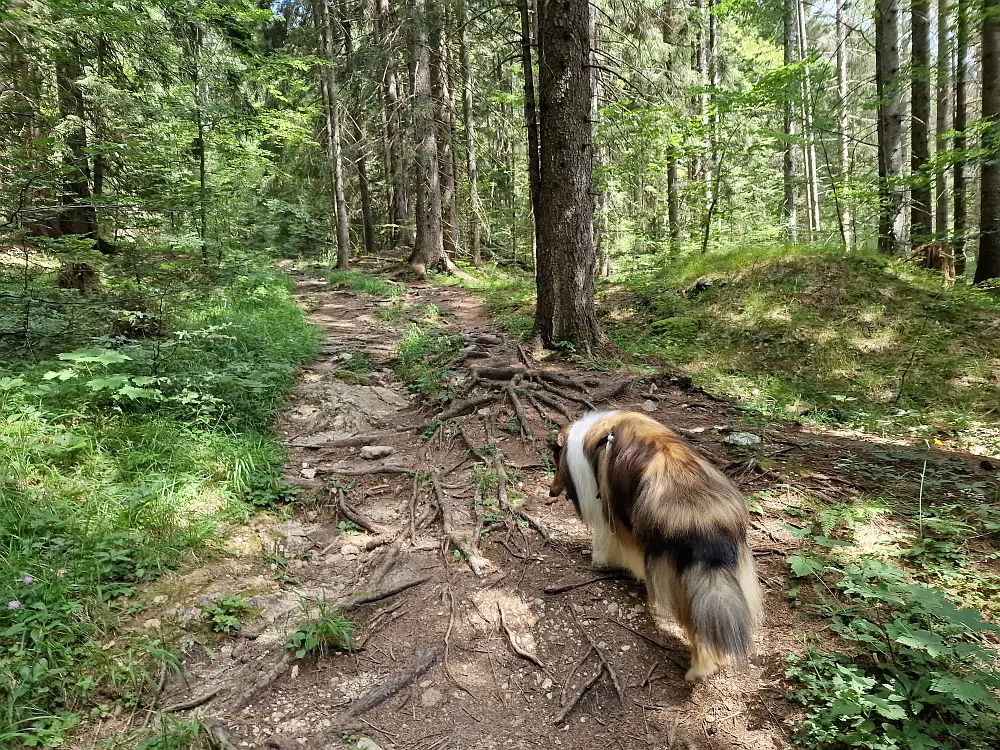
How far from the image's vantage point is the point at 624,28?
1378cm

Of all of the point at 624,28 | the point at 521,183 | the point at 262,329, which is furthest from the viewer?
the point at 521,183

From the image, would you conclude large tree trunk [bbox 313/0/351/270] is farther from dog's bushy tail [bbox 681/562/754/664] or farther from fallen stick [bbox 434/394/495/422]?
dog's bushy tail [bbox 681/562/754/664]

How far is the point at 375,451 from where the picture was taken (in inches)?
197

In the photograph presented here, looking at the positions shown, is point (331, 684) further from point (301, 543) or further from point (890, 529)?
point (890, 529)

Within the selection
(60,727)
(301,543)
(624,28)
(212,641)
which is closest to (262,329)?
(301,543)

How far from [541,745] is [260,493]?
2.75 metres

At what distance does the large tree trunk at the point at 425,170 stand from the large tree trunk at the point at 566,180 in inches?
315

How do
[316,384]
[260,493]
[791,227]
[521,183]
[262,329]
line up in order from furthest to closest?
[521,183] → [791,227] → [262,329] → [316,384] → [260,493]

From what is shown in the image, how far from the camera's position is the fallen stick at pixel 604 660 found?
8.47 ft

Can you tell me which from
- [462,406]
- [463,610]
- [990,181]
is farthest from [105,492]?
[990,181]

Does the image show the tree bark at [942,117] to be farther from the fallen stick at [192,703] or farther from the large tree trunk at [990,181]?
the fallen stick at [192,703]

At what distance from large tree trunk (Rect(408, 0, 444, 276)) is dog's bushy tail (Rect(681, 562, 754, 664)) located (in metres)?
13.3

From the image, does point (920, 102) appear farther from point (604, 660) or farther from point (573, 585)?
point (604, 660)

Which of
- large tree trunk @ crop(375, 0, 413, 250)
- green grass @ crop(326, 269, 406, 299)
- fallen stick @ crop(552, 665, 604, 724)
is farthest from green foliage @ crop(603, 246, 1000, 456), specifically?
large tree trunk @ crop(375, 0, 413, 250)
